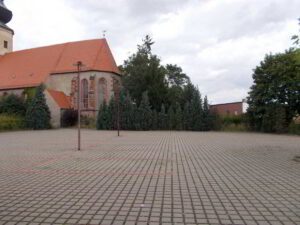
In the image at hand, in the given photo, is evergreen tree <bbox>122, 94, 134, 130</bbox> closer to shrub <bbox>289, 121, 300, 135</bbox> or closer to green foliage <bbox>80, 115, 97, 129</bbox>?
green foliage <bbox>80, 115, 97, 129</bbox>

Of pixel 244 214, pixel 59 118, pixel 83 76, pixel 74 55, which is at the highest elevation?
pixel 74 55

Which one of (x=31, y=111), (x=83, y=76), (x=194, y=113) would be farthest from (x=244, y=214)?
(x=83, y=76)

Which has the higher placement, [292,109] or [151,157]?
[292,109]

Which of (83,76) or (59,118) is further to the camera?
(83,76)

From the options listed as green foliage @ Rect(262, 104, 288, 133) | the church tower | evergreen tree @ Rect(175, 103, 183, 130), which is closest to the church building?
the church tower

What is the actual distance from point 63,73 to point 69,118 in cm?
834

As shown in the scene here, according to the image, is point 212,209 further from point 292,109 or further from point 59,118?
point 59,118

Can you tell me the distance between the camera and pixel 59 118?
49.1 meters

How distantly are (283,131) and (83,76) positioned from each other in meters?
29.1

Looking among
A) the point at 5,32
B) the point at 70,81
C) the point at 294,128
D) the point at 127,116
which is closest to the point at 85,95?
the point at 70,81

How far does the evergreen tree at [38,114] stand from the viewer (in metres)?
45.9

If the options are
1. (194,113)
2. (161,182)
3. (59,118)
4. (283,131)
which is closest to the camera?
(161,182)

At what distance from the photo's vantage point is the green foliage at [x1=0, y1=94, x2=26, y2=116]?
162 ft

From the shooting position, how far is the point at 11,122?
145ft
